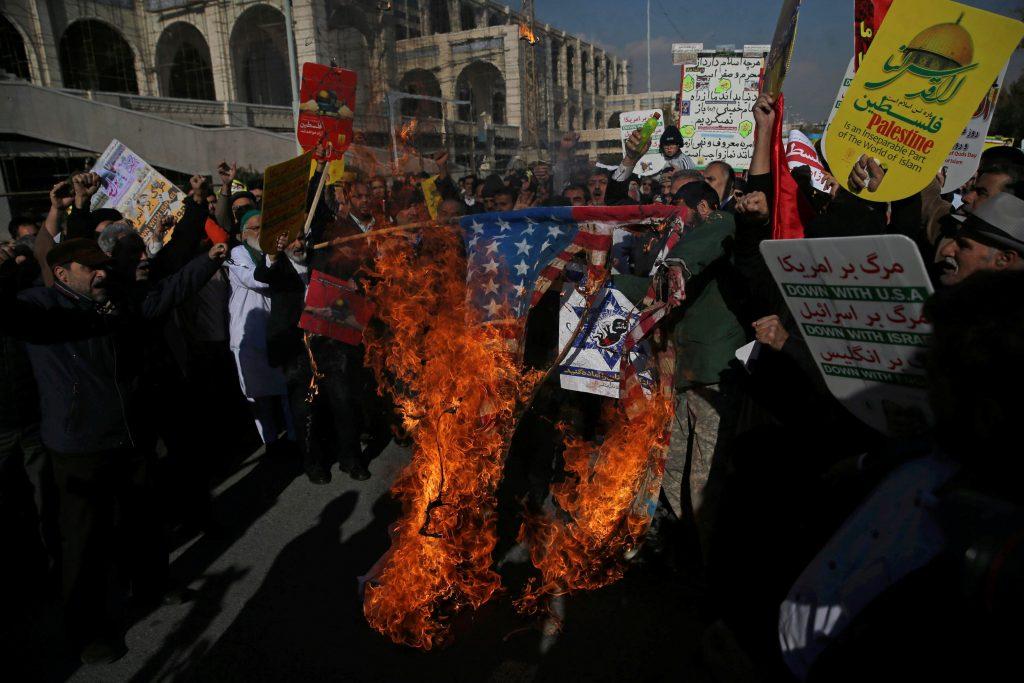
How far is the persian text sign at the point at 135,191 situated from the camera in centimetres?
706

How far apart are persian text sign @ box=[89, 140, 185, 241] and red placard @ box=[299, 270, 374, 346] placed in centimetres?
313

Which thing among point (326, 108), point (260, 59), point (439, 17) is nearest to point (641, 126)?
point (439, 17)

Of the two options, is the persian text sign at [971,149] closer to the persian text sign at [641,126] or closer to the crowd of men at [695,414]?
the crowd of men at [695,414]

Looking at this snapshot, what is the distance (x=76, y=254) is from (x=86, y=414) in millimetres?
878

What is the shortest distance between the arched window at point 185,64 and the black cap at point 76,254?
34.1m

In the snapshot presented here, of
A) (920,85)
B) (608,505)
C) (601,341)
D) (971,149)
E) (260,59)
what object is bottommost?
(608,505)

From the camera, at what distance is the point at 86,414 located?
11.5 ft

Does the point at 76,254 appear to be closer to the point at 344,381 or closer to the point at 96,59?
the point at 344,381

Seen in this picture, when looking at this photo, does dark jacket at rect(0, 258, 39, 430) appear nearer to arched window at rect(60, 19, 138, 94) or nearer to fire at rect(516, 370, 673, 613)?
fire at rect(516, 370, 673, 613)

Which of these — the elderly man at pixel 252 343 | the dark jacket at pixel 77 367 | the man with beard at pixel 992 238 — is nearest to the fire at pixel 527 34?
the elderly man at pixel 252 343

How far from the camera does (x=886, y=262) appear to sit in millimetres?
1812

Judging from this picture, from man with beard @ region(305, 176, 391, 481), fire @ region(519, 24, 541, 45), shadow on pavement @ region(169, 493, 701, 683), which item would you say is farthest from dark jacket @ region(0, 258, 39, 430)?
fire @ region(519, 24, 541, 45)

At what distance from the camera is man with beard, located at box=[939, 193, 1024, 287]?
230cm

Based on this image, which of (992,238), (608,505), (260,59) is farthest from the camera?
(260,59)
